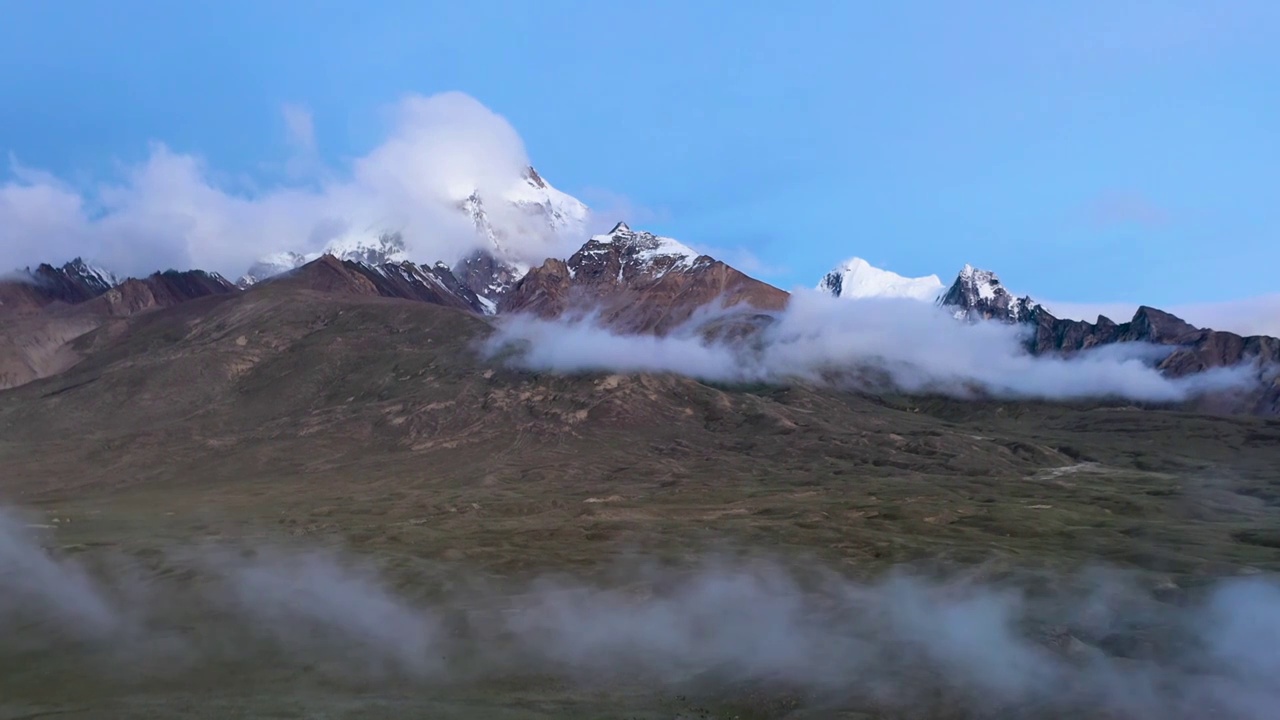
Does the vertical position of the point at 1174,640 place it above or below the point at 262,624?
above

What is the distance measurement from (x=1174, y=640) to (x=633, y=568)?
3401 inches

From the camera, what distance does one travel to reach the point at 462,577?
171000mm

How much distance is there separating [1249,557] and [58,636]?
187113mm

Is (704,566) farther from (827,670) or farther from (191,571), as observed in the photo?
(191,571)

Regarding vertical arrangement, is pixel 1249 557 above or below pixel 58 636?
→ above

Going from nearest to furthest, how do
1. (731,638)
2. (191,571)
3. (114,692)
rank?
(114,692)
(731,638)
(191,571)

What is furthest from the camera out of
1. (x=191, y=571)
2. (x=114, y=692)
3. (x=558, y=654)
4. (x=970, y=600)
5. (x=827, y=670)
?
(x=191, y=571)

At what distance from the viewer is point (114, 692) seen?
104 meters

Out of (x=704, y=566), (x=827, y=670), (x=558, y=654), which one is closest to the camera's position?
(x=827, y=670)

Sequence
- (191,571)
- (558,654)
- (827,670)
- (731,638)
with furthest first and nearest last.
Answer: (191,571)
(731,638)
(558,654)
(827,670)

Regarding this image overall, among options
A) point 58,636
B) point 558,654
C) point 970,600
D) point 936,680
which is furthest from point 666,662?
point 58,636

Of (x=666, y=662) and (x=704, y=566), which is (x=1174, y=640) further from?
(x=704, y=566)

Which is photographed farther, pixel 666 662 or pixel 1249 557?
pixel 1249 557

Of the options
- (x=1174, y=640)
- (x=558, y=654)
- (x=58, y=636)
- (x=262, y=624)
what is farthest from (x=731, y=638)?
(x=58, y=636)
